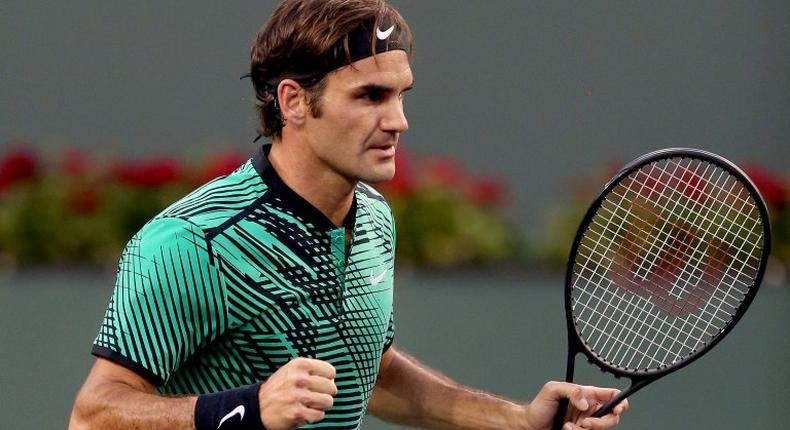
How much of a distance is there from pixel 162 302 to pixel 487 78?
4.42m

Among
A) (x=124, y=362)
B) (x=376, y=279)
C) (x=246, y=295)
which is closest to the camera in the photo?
(x=124, y=362)

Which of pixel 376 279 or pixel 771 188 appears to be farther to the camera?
pixel 771 188

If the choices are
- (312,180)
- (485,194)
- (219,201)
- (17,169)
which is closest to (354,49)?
(312,180)

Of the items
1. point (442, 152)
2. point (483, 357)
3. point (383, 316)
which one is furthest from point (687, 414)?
point (383, 316)

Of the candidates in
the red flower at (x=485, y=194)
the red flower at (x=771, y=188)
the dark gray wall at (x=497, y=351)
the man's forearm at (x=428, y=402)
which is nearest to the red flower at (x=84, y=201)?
the dark gray wall at (x=497, y=351)

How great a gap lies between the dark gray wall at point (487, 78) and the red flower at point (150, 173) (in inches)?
26.2

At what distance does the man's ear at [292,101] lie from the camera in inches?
123

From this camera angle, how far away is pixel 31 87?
279 inches

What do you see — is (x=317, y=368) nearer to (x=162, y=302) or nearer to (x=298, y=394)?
(x=298, y=394)

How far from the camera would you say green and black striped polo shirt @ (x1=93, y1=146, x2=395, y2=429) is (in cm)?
287

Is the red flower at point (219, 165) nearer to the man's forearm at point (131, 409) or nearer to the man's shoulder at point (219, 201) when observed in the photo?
the man's shoulder at point (219, 201)

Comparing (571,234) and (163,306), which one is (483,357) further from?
(163,306)

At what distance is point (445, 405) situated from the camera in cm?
358

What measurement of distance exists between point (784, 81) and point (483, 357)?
234cm
